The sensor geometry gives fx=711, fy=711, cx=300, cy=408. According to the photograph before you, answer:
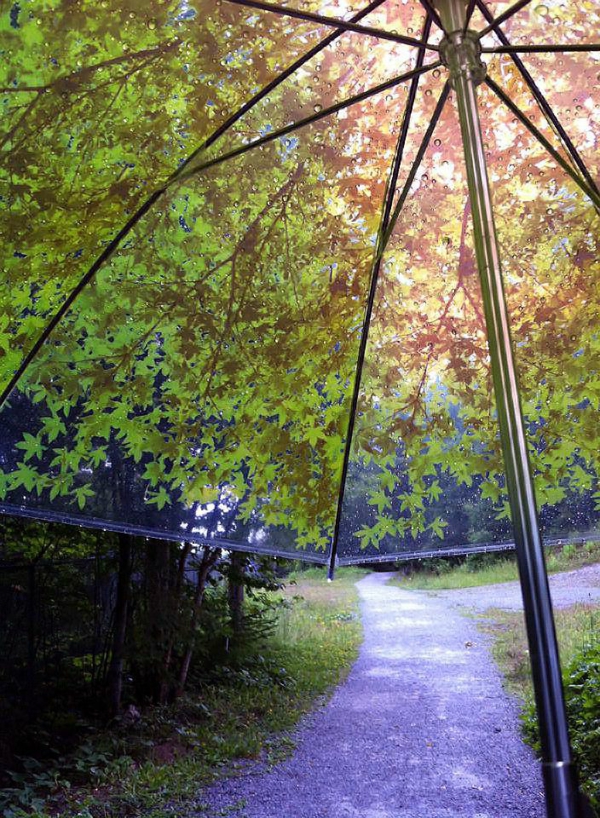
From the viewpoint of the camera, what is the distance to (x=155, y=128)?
1.18m

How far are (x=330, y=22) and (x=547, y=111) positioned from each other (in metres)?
0.39

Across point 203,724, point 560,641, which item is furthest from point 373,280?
point 560,641

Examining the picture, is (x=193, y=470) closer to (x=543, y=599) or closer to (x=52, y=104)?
(x=52, y=104)

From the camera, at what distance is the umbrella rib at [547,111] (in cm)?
109

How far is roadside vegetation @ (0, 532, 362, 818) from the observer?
3.01 meters

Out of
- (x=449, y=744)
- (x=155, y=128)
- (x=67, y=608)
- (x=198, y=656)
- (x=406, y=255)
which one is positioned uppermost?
(x=155, y=128)

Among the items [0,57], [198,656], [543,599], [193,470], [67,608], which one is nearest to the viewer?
[543,599]

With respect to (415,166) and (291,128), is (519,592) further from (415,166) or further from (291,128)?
(291,128)

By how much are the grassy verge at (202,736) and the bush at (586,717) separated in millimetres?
1510

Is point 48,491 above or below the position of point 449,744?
above

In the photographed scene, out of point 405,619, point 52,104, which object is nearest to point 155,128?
point 52,104

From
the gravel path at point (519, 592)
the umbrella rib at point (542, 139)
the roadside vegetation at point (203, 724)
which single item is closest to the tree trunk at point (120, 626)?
the roadside vegetation at point (203, 724)

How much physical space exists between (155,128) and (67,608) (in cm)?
320

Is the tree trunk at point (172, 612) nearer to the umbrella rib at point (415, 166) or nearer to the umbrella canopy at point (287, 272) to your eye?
the umbrella canopy at point (287, 272)
